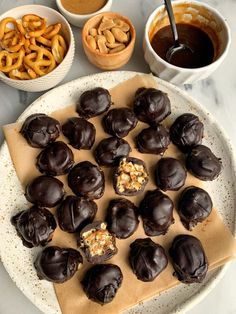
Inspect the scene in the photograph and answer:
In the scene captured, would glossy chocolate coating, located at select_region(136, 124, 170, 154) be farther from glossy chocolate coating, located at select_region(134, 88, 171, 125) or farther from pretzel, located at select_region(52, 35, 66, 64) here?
pretzel, located at select_region(52, 35, 66, 64)

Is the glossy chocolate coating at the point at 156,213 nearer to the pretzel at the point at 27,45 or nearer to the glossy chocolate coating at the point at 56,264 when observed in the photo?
the glossy chocolate coating at the point at 56,264

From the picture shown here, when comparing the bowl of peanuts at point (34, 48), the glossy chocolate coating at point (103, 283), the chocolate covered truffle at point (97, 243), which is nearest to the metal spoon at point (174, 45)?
the bowl of peanuts at point (34, 48)

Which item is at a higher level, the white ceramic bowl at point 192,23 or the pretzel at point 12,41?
the white ceramic bowl at point 192,23

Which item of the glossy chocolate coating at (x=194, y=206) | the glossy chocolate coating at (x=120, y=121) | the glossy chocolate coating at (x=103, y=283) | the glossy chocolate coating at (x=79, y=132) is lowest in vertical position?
the glossy chocolate coating at (x=103, y=283)

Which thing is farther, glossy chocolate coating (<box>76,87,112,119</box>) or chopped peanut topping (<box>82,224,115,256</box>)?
glossy chocolate coating (<box>76,87,112,119</box>)

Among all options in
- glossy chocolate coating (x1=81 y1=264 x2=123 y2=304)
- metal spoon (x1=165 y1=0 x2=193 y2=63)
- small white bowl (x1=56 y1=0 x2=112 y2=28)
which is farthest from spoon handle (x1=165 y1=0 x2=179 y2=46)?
glossy chocolate coating (x1=81 y1=264 x2=123 y2=304)

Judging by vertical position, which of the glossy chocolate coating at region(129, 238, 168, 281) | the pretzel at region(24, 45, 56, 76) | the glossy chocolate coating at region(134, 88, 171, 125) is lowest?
the glossy chocolate coating at region(129, 238, 168, 281)

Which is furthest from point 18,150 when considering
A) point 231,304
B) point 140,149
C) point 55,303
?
point 231,304

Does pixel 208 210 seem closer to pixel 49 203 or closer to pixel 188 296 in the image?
pixel 188 296
